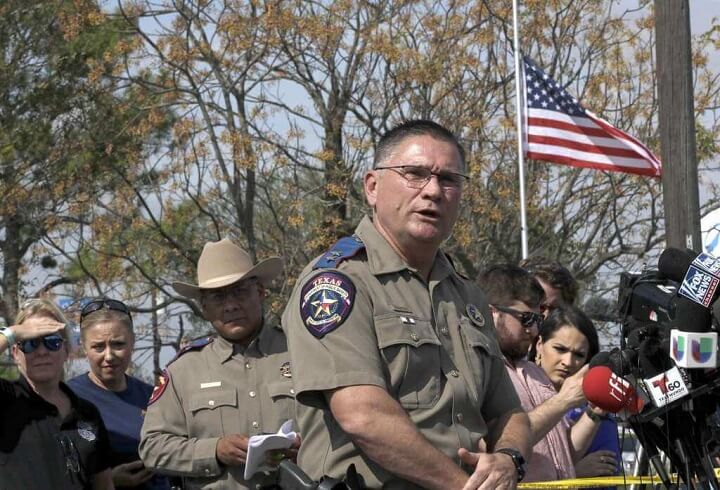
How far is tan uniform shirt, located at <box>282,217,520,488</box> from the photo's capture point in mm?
3182

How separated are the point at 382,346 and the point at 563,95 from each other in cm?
853

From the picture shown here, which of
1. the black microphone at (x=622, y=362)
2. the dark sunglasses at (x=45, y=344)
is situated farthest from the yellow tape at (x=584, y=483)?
the dark sunglasses at (x=45, y=344)

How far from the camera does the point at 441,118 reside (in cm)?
1641

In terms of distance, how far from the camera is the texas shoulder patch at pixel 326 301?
3203 mm

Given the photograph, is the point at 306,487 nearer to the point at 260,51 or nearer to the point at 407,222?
the point at 407,222

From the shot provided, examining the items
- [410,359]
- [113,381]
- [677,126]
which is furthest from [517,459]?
[677,126]

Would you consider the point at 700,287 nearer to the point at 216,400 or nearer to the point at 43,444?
the point at 216,400

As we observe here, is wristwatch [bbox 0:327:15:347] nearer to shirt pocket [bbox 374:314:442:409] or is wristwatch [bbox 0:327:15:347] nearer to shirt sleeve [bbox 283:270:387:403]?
shirt sleeve [bbox 283:270:387:403]

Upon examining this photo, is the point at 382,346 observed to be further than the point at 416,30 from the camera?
No

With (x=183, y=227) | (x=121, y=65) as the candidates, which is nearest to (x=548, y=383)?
(x=183, y=227)

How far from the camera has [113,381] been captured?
5.91 m

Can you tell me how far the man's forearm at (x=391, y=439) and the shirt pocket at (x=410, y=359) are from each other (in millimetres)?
112

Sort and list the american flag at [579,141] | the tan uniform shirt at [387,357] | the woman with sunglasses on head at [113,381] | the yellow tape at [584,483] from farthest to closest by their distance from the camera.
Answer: the american flag at [579,141]
the woman with sunglasses on head at [113,381]
the yellow tape at [584,483]
the tan uniform shirt at [387,357]

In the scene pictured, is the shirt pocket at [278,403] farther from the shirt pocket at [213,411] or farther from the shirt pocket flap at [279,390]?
the shirt pocket at [213,411]
